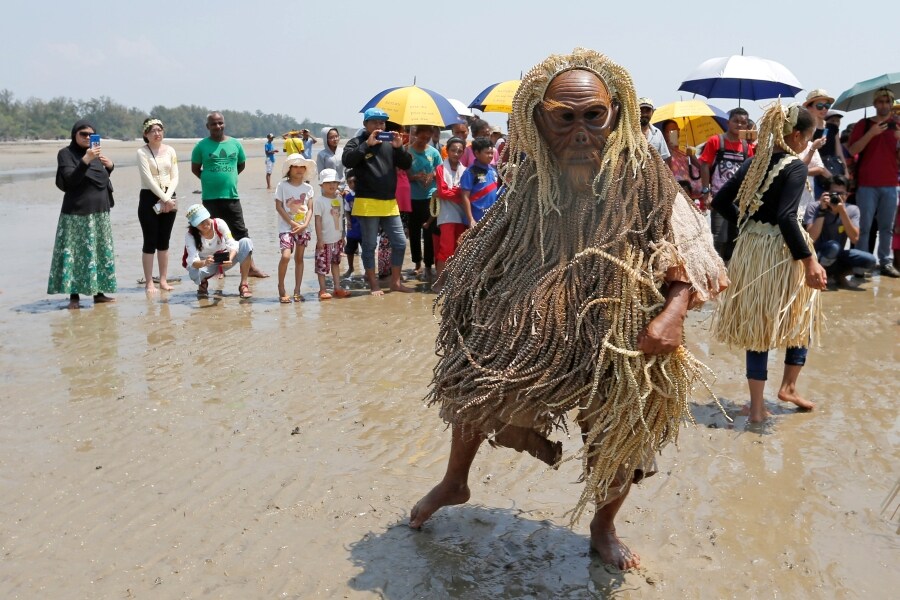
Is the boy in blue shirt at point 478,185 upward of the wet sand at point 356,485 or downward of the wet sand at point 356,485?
upward

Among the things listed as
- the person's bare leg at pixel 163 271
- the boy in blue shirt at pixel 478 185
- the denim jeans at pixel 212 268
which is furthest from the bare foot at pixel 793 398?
the person's bare leg at pixel 163 271

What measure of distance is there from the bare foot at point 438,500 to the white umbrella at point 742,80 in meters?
8.82

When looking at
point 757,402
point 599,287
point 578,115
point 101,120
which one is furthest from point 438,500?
point 101,120

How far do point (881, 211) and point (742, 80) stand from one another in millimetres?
2473

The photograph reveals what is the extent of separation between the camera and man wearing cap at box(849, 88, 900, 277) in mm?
10016

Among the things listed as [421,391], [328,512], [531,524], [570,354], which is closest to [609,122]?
[570,354]

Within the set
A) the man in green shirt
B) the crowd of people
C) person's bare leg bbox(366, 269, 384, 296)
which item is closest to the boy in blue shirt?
person's bare leg bbox(366, 269, 384, 296)

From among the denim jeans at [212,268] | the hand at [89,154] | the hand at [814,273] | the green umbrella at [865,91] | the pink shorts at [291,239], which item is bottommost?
the denim jeans at [212,268]

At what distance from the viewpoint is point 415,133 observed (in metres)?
9.96

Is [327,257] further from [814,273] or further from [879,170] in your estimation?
[879,170]

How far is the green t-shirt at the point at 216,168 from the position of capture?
9.61 m

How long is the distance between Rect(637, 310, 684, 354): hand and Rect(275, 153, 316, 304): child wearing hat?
20.0ft

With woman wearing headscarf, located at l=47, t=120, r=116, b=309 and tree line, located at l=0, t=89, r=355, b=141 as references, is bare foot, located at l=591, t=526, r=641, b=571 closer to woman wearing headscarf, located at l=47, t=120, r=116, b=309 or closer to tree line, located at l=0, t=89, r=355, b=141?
woman wearing headscarf, located at l=47, t=120, r=116, b=309

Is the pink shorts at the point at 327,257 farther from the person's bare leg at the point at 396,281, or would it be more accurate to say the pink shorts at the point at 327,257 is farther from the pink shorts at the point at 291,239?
the person's bare leg at the point at 396,281
